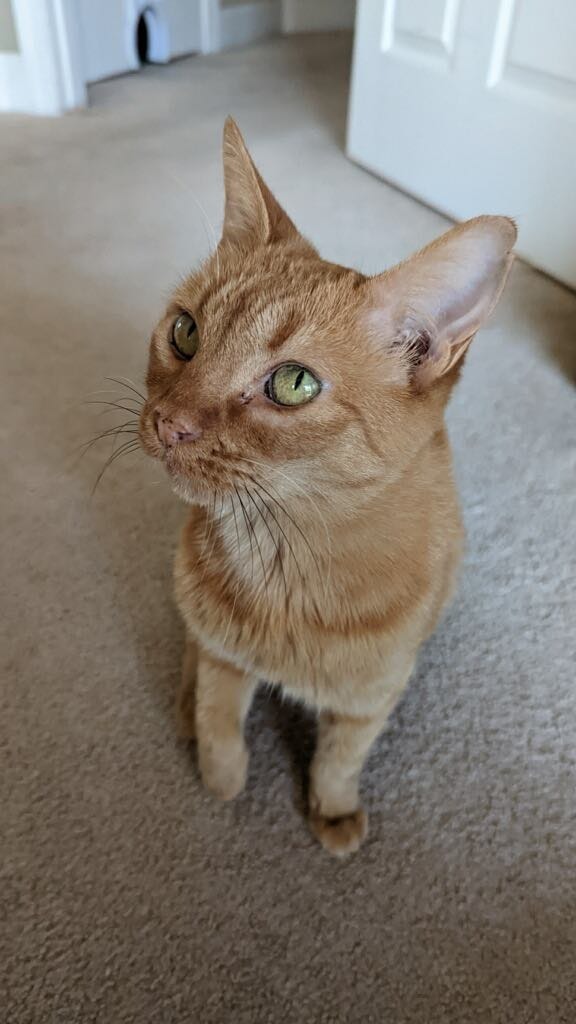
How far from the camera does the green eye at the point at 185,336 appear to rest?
69 cm

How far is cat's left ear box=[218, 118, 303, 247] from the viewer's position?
0.72 metres

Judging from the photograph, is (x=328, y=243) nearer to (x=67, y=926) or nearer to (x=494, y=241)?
(x=494, y=241)

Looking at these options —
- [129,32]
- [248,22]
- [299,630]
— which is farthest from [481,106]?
[248,22]

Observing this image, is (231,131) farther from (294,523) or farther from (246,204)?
(294,523)

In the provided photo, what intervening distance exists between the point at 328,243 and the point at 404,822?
56.4 inches

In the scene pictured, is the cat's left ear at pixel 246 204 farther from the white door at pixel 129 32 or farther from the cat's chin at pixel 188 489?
the white door at pixel 129 32

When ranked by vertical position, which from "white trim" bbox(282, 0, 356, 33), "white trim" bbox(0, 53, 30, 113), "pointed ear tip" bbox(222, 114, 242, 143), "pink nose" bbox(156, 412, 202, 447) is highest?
"pointed ear tip" bbox(222, 114, 242, 143)

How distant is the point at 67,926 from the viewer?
2.54 feet

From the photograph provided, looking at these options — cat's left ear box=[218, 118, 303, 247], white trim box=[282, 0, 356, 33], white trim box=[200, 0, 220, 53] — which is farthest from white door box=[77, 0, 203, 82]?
cat's left ear box=[218, 118, 303, 247]

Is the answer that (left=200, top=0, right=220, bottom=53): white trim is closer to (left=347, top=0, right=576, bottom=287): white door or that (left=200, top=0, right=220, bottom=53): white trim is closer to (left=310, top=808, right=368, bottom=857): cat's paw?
(left=347, top=0, right=576, bottom=287): white door

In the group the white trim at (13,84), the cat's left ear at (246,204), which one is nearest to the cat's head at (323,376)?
the cat's left ear at (246,204)

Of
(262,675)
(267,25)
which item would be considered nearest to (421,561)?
(262,675)

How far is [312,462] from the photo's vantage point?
2.01 ft

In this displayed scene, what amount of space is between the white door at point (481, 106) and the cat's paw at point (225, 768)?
142 centimetres
